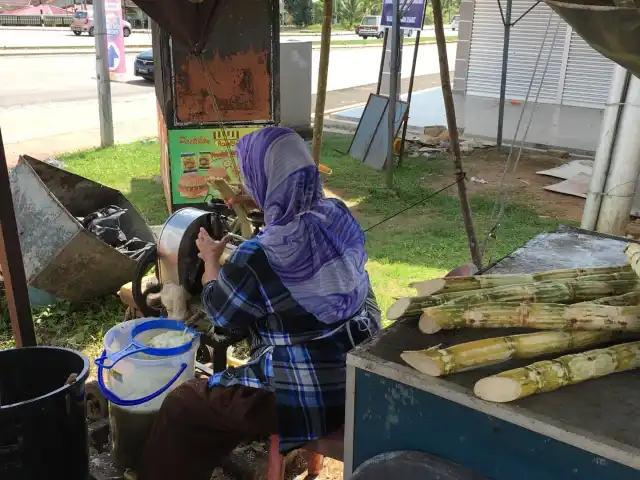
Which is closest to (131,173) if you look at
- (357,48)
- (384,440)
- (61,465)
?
(61,465)

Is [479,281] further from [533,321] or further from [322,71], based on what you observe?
[322,71]

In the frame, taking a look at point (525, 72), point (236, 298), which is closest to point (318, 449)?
point (236, 298)

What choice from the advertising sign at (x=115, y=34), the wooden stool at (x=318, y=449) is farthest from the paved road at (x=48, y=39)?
the wooden stool at (x=318, y=449)

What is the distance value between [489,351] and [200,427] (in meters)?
1.13

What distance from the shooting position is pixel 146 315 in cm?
321

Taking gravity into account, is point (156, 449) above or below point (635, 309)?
below

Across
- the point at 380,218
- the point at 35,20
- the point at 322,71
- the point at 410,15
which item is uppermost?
the point at 35,20

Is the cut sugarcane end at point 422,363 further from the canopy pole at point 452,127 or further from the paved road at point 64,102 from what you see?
the paved road at point 64,102

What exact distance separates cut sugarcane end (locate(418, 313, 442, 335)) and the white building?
399 inches

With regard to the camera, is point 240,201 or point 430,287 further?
point 240,201

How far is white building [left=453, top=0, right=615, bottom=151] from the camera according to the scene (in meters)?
12.2

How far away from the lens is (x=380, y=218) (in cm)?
669

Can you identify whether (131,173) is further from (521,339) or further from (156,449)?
(521,339)

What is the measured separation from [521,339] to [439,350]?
0.23m
